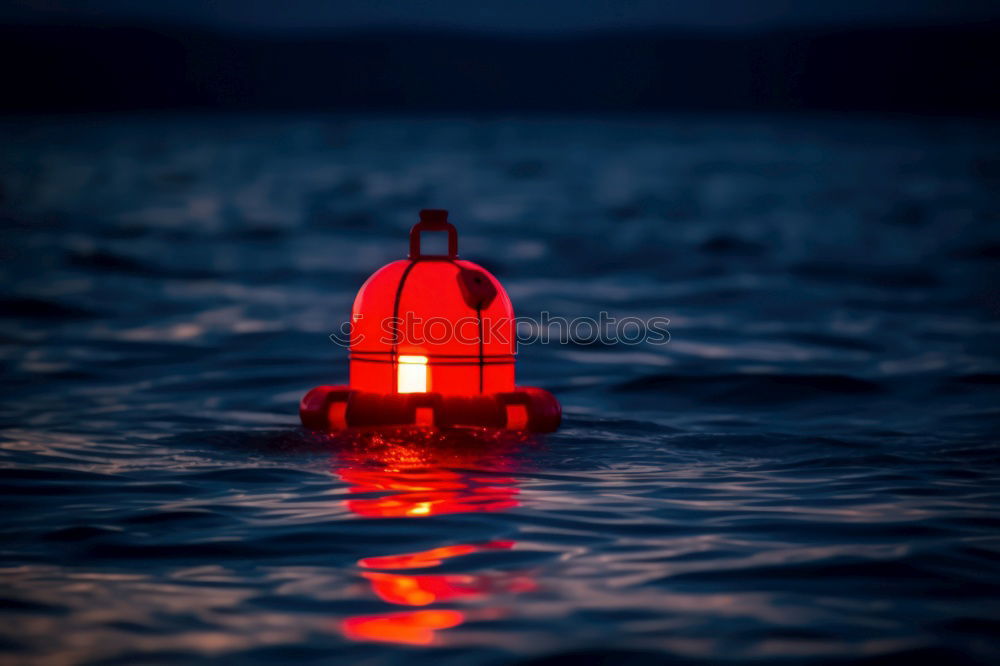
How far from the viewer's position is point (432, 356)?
24.1 feet

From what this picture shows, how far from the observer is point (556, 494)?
633 cm

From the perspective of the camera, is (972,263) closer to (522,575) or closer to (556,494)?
(556,494)

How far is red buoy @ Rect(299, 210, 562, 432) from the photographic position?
23.6 feet

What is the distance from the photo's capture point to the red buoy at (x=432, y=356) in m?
7.20

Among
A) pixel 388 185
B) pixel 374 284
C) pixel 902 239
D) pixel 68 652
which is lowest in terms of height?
pixel 68 652

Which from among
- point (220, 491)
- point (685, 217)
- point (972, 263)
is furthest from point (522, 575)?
point (685, 217)

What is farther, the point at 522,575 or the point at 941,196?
the point at 941,196

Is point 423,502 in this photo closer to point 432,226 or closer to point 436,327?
point 436,327

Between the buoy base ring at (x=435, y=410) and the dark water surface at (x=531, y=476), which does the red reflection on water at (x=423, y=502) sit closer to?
the dark water surface at (x=531, y=476)

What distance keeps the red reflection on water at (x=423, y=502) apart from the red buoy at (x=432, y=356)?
17 centimetres

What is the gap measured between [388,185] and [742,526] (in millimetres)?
43808

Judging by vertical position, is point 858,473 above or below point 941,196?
below

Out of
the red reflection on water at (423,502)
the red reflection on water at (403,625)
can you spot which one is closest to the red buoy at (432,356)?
the red reflection on water at (423,502)

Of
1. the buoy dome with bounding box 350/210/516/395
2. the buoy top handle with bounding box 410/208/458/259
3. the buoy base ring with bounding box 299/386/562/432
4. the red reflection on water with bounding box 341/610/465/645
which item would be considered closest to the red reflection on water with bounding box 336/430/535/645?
the red reflection on water with bounding box 341/610/465/645
